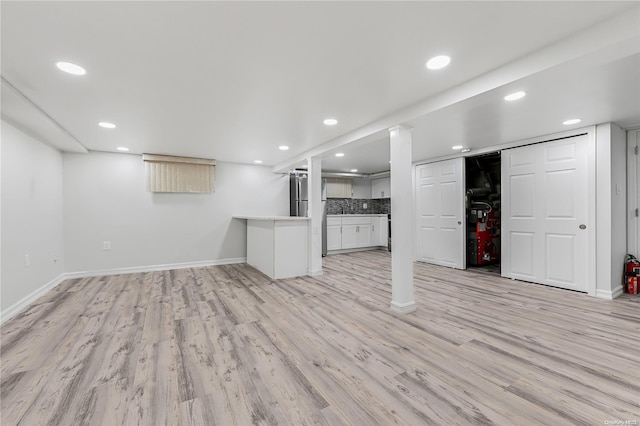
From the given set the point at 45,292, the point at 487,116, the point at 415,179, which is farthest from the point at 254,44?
the point at 415,179

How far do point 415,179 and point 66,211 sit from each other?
21.1ft

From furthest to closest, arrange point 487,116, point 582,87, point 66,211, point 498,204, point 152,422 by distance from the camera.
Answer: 1. point 498,204
2. point 66,211
3. point 487,116
4. point 582,87
5. point 152,422

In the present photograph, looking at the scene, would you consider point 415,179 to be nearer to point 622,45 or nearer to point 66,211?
point 622,45

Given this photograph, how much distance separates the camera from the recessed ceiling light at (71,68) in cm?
189

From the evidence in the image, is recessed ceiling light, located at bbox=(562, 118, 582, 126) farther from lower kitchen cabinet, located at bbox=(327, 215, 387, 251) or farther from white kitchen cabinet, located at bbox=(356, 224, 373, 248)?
white kitchen cabinet, located at bbox=(356, 224, 373, 248)

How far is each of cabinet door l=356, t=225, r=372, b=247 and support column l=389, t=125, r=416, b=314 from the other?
437 cm

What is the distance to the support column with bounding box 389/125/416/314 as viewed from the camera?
9.32 ft

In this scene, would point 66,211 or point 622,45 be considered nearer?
point 622,45

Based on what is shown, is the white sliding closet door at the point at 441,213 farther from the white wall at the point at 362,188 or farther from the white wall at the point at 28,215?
the white wall at the point at 28,215

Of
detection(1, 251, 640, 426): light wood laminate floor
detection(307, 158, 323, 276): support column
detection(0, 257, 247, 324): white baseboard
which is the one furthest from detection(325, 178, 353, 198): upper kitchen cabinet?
detection(1, 251, 640, 426): light wood laminate floor

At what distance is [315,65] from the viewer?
1.94m

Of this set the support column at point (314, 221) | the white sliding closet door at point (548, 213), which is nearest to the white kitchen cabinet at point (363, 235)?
the support column at point (314, 221)

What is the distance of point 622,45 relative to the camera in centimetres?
148

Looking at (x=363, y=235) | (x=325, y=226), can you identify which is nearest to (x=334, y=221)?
(x=325, y=226)
